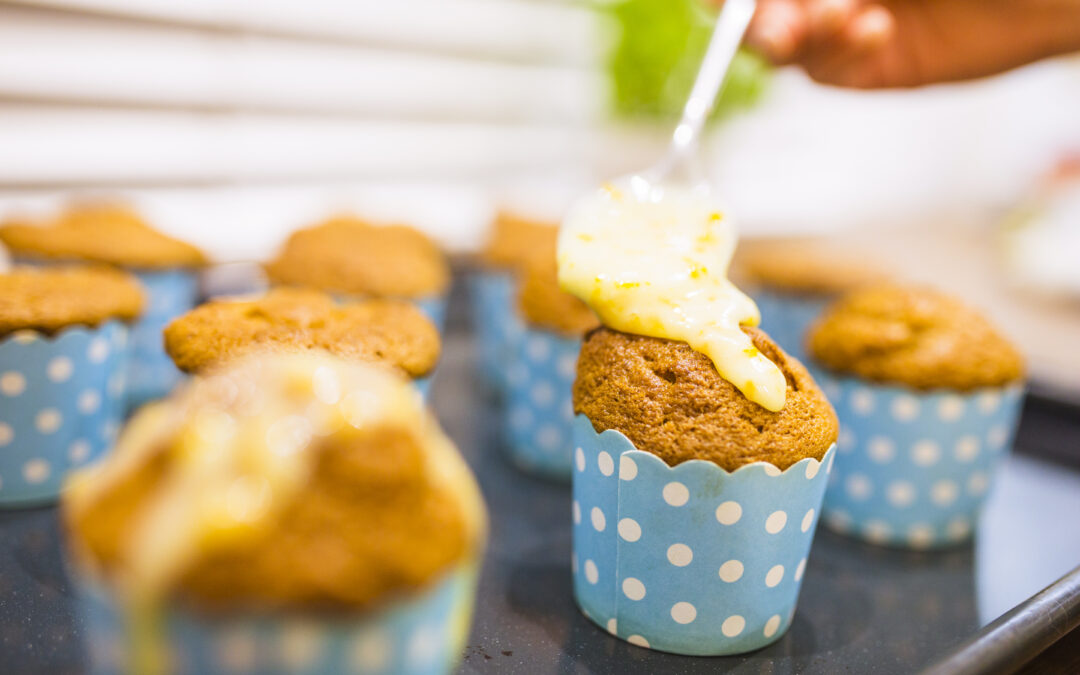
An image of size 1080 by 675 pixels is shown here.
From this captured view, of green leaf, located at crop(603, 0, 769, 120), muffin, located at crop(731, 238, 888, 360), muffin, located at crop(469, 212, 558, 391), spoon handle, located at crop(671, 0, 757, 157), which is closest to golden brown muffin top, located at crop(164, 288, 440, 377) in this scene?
spoon handle, located at crop(671, 0, 757, 157)

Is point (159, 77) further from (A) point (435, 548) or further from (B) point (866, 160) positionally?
(B) point (866, 160)

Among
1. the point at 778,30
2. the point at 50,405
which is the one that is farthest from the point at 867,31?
the point at 50,405

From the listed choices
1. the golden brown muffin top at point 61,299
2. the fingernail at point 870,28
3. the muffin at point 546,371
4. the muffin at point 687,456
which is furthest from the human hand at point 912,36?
the golden brown muffin top at point 61,299

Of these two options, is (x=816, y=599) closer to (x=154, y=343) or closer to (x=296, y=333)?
(x=296, y=333)

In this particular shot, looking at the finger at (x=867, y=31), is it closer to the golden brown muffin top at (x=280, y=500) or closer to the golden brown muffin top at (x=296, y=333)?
the golden brown muffin top at (x=296, y=333)

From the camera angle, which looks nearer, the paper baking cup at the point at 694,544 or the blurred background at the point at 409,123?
the paper baking cup at the point at 694,544

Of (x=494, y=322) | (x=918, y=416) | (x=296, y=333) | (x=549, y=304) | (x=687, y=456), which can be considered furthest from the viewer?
(x=494, y=322)

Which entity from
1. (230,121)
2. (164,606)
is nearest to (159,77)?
(230,121)
